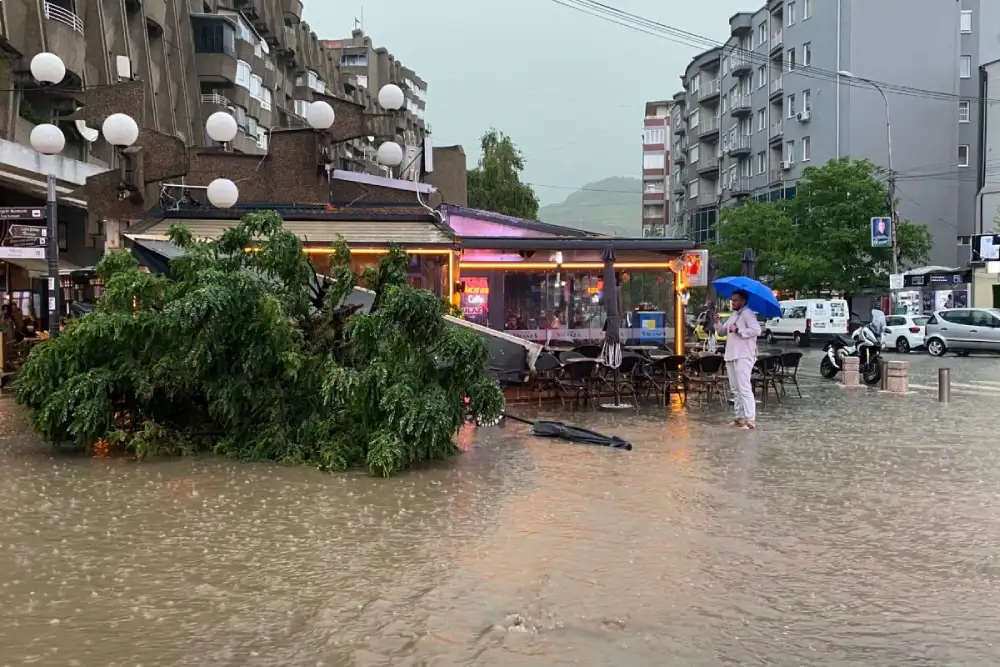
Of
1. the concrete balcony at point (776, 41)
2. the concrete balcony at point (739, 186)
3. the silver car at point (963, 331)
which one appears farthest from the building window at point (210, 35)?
the concrete balcony at point (739, 186)

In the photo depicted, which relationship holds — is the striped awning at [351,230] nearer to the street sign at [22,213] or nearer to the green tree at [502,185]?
the street sign at [22,213]

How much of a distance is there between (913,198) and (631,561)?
4991cm

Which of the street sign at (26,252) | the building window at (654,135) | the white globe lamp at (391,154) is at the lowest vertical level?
the street sign at (26,252)

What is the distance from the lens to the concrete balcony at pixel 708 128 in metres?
71.6

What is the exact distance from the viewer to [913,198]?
49.8 meters

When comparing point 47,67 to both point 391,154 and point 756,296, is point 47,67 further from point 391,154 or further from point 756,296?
point 756,296

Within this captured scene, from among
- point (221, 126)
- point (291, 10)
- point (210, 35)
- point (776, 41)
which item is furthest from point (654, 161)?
point (221, 126)

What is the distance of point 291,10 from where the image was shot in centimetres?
6122

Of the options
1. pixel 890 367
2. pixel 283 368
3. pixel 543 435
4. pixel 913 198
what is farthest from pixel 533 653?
pixel 913 198

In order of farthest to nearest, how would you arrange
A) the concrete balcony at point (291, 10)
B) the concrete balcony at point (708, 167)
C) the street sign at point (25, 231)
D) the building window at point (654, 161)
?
the building window at point (654, 161), the concrete balcony at point (708, 167), the concrete balcony at point (291, 10), the street sign at point (25, 231)

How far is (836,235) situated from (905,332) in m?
8.85

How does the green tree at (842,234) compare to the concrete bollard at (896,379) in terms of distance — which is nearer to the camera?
the concrete bollard at (896,379)

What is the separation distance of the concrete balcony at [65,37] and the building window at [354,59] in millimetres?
68722

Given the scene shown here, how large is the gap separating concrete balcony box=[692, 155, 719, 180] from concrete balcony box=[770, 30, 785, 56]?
14858 millimetres
